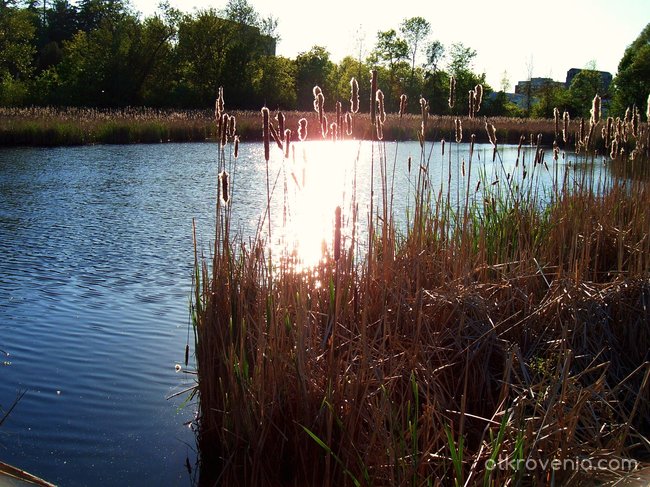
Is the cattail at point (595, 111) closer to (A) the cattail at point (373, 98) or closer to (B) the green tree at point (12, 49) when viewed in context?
(A) the cattail at point (373, 98)

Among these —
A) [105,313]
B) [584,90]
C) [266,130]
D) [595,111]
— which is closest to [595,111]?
[595,111]

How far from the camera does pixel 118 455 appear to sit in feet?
10.4

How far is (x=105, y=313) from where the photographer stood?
5.18 m

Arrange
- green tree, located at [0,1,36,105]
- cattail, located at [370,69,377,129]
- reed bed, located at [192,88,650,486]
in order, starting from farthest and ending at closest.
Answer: green tree, located at [0,1,36,105]
cattail, located at [370,69,377,129]
reed bed, located at [192,88,650,486]

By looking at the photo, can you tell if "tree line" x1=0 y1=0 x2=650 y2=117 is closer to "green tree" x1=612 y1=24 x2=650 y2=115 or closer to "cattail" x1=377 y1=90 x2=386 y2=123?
"green tree" x1=612 y1=24 x2=650 y2=115

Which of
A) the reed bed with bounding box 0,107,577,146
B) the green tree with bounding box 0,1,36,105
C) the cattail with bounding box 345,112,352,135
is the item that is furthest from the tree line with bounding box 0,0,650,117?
the cattail with bounding box 345,112,352,135

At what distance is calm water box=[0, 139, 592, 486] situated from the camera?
3225 mm

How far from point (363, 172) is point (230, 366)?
554 inches

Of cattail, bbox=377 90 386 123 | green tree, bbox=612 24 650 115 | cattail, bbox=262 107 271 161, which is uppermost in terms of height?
green tree, bbox=612 24 650 115

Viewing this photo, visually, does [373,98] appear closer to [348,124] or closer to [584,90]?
[348,124]

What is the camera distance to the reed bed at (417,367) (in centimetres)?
237

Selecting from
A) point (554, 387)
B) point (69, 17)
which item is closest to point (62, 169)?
point (554, 387)

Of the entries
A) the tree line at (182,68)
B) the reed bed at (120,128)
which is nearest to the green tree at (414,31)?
the tree line at (182,68)

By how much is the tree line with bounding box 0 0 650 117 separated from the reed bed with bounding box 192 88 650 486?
2781 cm
